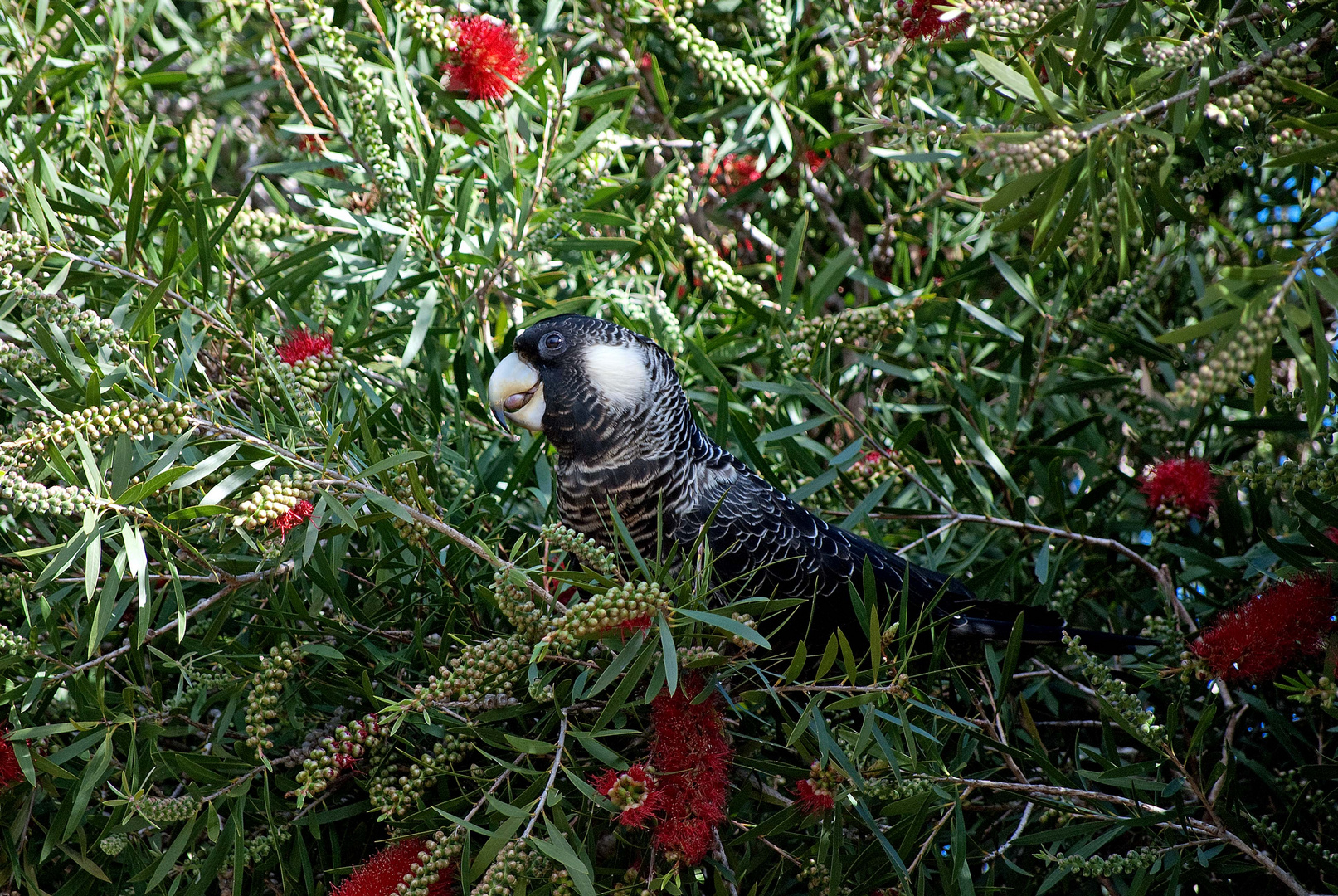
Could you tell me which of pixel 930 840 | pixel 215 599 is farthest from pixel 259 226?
pixel 930 840

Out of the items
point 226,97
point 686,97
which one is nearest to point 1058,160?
point 686,97

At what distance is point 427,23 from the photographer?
1825 millimetres

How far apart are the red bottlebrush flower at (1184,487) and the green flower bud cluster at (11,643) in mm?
1782

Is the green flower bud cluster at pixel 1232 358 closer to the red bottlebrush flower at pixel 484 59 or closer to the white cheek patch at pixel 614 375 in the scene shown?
the white cheek patch at pixel 614 375

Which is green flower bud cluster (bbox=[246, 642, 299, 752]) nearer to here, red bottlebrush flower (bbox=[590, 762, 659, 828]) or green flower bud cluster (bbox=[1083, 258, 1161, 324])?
red bottlebrush flower (bbox=[590, 762, 659, 828])

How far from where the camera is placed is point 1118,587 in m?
1.83

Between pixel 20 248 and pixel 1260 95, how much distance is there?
1567mm

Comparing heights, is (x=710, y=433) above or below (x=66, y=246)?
below

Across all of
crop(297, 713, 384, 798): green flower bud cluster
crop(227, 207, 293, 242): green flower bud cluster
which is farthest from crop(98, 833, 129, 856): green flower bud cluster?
crop(227, 207, 293, 242): green flower bud cluster

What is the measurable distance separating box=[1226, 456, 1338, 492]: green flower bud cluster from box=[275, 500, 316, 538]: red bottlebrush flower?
127 cm

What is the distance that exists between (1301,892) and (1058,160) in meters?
0.99

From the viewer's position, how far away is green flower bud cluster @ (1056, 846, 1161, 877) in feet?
4.27

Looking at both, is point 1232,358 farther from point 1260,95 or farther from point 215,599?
point 215,599

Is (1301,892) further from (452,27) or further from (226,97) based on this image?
(226,97)
